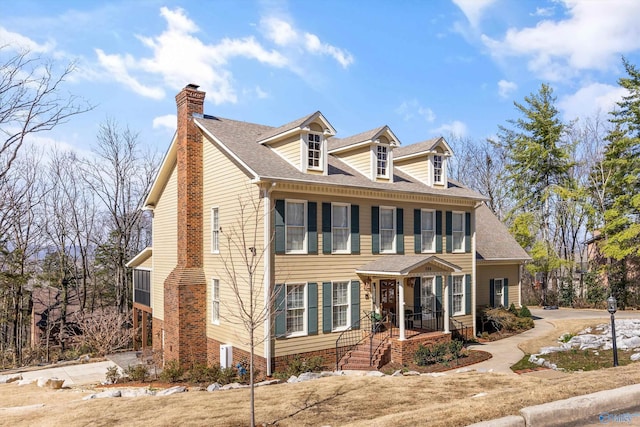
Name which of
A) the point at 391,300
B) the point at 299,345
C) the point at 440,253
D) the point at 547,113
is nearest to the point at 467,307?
the point at 440,253

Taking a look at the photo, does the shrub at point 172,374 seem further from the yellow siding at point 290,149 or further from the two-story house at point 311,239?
the yellow siding at point 290,149

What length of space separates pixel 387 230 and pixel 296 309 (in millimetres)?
4992

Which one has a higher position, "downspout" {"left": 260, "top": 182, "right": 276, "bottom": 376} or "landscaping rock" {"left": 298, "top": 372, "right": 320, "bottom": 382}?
"downspout" {"left": 260, "top": 182, "right": 276, "bottom": 376}

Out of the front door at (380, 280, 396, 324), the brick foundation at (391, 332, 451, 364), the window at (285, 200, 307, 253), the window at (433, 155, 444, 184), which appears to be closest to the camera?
the window at (285, 200, 307, 253)

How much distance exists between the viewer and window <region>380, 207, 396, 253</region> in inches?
687

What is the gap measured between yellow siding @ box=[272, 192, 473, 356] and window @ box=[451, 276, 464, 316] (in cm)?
256

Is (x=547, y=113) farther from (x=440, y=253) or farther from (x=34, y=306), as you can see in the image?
(x=34, y=306)

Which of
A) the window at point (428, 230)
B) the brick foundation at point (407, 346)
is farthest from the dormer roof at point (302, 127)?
the brick foundation at point (407, 346)

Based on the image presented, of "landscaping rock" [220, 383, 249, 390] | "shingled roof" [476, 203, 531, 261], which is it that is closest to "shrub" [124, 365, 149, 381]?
"landscaping rock" [220, 383, 249, 390]

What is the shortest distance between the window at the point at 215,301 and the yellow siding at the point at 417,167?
9643 millimetres

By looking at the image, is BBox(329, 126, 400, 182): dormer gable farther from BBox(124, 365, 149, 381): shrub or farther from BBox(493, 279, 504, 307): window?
BBox(124, 365, 149, 381): shrub

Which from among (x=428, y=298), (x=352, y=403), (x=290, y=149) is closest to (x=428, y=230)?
(x=428, y=298)

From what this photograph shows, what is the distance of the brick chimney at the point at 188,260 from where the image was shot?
1686 cm

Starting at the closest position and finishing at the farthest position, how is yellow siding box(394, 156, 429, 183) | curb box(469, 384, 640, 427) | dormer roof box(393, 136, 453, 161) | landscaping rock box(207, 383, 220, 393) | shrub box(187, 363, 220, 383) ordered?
curb box(469, 384, 640, 427) < landscaping rock box(207, 383, 220, 393) < shrub box(187, 363, 220, 383) < dormer roof box(393, 136, 453, 161) < yellow siding box(394, 156, 429, 183)
